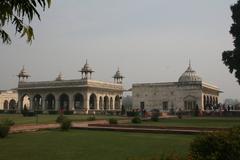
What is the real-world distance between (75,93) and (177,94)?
14.6 m

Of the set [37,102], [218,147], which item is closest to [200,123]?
[218,147]

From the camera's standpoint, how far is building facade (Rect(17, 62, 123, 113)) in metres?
54.9

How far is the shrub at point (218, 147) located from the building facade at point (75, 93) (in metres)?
45.6

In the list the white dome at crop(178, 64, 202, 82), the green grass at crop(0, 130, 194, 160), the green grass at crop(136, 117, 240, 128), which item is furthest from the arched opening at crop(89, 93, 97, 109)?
the green grass at crop(0, 130, 194, 160)

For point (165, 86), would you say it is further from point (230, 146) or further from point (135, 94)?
point (230, 146)

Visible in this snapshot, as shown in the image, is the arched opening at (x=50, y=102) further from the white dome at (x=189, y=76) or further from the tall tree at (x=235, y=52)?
the tall tree at (x=235, y=52)

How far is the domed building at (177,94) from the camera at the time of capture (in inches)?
2060

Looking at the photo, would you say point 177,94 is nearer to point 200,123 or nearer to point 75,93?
point 75,93

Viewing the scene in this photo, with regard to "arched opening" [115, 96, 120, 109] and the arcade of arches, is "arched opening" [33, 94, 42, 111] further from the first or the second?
"arched opening" [115, 96, 120, 109]

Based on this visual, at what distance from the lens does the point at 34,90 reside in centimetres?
6006

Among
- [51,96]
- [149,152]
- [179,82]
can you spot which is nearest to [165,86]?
[179,82]

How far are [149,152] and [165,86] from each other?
4486 cm

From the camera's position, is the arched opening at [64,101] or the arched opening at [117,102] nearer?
the arched opening at [64,101]

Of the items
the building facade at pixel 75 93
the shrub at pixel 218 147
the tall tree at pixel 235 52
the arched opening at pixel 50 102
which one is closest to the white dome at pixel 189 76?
the building facade at pixel 75 93
